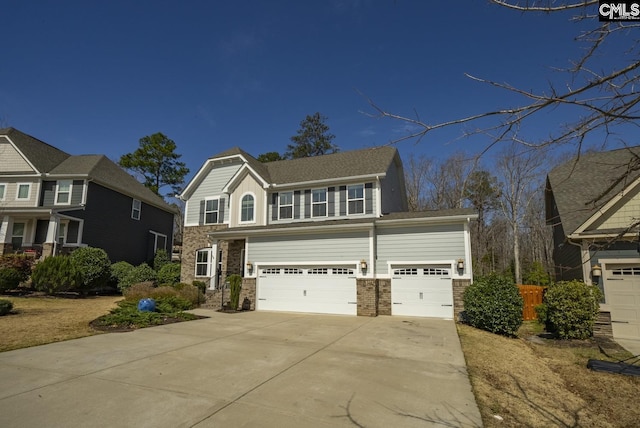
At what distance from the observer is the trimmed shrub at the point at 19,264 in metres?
16.5

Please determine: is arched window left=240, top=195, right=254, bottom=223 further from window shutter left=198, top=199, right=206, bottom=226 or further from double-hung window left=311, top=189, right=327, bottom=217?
double-hung window left=311, top=189, right=327, bottom=217

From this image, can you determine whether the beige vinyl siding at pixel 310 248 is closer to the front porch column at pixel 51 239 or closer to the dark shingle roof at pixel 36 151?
the front porch column at pixel 51 239

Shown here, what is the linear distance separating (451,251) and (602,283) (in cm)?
469

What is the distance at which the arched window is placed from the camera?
18.5 meters

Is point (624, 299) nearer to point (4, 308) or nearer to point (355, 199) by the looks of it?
point (355, 199)

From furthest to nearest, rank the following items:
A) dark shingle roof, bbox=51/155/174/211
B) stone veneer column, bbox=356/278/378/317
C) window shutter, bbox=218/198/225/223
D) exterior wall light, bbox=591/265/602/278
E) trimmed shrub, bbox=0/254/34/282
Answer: dark shingle roof, bbox=51/155/174/211 < window shutter, bbox=218/198/225/223 < trimmed shrub, bbox=0/254/34/282 < stone veneer column, bbox=356/278/378/317 < exterior wall light, bbox=591/265/602/278

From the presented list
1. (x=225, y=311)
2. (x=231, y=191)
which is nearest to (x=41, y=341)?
(x=225, y=311)

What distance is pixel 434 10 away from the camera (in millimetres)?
3854

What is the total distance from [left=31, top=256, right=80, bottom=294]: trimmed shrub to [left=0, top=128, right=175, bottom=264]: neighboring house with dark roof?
328 cm

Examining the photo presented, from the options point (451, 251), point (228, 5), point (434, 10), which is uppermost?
point (228, 5)

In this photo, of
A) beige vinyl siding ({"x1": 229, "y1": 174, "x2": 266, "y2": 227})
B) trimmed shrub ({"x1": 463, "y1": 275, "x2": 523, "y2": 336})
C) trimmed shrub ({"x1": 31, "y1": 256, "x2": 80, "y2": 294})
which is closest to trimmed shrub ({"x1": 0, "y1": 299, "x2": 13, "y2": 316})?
trimmed shrub ({"x1": 31, "y1": 256, "x2": 80, "y2": 294})

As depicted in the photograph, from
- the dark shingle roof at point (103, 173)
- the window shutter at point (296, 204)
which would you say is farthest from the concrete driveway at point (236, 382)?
the dark shingle roof at point (103, 173)

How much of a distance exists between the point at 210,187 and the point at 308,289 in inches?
385

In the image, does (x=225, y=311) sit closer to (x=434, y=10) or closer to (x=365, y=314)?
(x=365, y=314)
